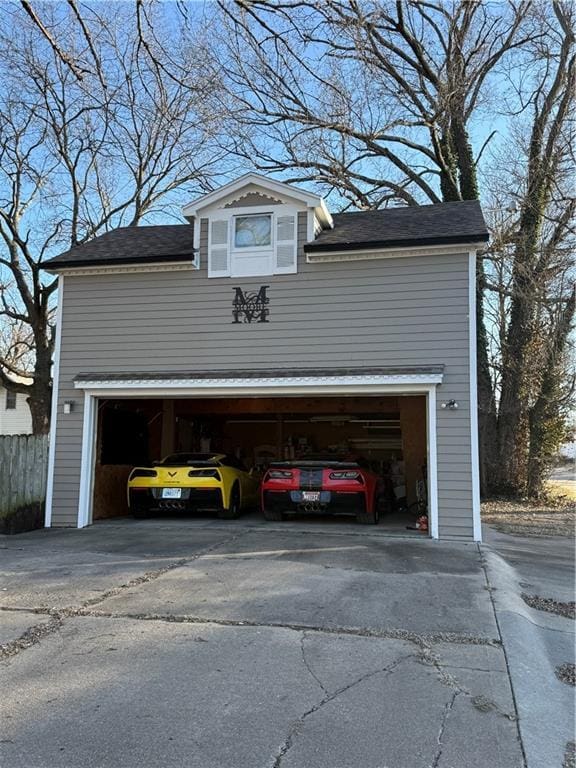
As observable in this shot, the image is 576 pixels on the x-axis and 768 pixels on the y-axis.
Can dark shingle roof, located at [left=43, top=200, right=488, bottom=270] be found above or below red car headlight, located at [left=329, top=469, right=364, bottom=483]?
above

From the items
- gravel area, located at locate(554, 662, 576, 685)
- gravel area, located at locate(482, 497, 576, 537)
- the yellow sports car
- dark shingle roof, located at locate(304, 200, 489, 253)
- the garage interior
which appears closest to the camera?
gravel area, located at locate(554, 662, 576, 685)

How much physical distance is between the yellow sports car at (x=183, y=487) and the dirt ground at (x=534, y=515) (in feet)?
16.1

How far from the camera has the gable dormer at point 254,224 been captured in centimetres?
988

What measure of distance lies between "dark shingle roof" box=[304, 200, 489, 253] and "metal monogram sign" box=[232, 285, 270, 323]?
1091 millimetres

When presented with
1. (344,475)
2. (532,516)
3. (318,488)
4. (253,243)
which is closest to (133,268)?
(253,243)

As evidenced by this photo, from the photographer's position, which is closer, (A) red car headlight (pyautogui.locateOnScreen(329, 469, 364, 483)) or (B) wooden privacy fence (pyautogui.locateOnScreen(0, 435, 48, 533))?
(B) wooden privacy fence (pyautogui.locateOnScreen(0, 435, 48, 533))

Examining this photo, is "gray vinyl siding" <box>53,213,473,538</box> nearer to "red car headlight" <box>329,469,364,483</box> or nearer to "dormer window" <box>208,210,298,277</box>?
"dormer window" <box>208,210,298,277</box>

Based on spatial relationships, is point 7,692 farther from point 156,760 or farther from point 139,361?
point 139,361

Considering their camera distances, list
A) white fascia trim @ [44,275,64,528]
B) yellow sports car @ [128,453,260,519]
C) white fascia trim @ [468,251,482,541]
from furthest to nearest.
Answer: white fascia trim @ [44,275,64,528] < yellow sports car @ [128,453,260,519] < white fascia trim @ [468,251,482,541]

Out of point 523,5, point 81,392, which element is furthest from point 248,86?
point 81,392

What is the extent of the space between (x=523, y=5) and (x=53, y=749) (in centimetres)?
1954

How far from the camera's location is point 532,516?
1260 cm

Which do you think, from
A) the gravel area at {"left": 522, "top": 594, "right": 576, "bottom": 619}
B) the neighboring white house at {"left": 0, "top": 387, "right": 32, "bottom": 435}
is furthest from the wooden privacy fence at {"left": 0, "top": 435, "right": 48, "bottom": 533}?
the neighboring white house at {"left": 0, "top": 387, "right": 32, "bottom": 435}

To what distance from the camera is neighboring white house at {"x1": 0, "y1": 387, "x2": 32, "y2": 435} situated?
31.7 meters
